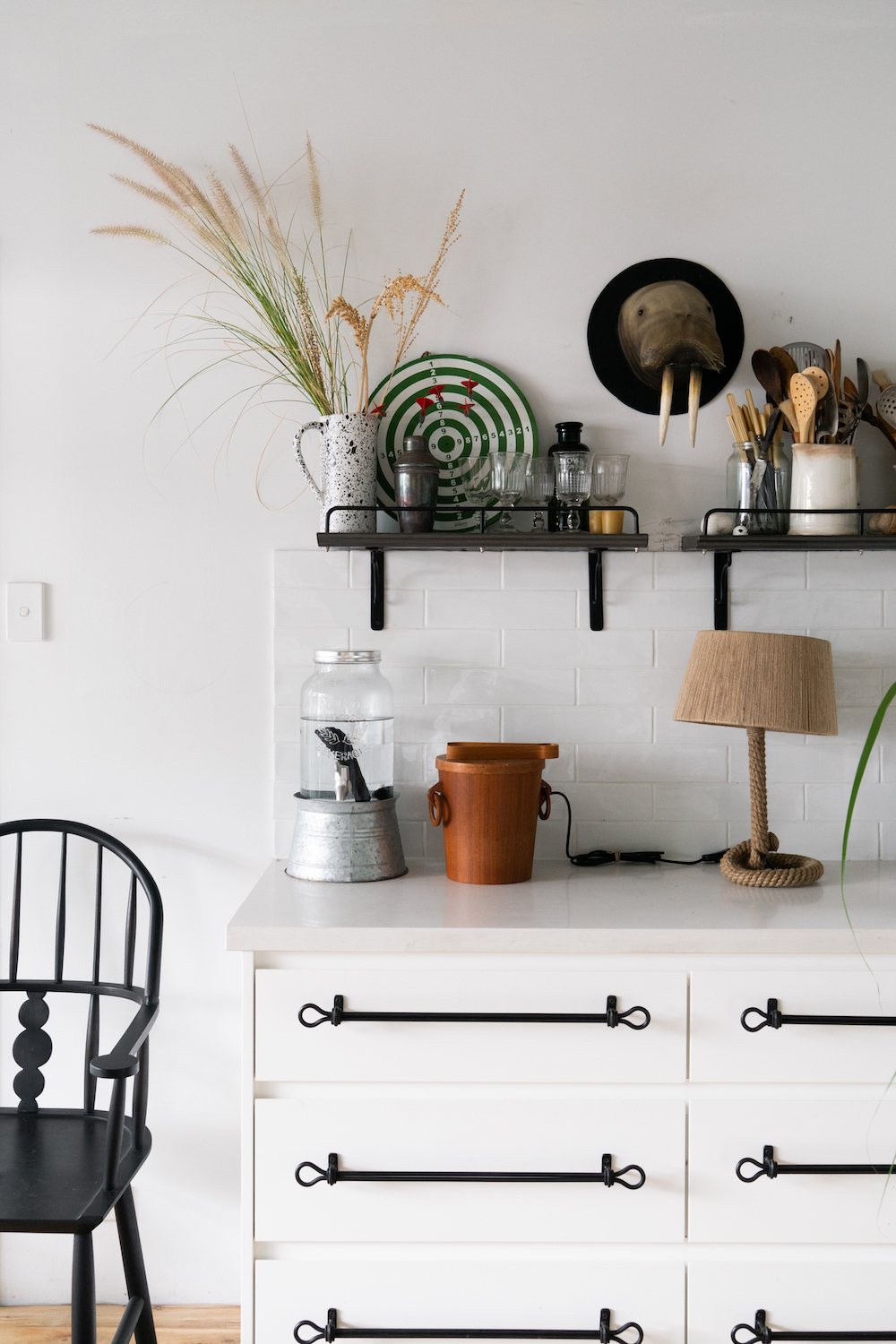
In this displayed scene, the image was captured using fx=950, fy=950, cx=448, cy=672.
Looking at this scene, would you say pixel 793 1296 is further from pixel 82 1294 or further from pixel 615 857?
pixel 82 1294

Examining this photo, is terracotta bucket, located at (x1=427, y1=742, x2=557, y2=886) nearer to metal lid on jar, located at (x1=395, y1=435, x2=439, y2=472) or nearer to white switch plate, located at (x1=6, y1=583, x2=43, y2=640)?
metal lid on jar, located at (x1=395, y1=435, x2=439, y2=472)

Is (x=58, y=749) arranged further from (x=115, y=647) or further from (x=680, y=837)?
(x=680, y=837)

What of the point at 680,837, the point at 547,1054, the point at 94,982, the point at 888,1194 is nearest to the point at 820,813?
the point at 680,837

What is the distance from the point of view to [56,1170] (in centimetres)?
151

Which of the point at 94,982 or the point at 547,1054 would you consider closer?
the point at 547,1054

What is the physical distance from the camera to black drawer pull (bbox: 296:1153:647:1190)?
137 centimetres

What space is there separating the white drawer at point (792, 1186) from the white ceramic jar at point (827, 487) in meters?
0.97

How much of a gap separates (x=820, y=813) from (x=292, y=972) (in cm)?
111

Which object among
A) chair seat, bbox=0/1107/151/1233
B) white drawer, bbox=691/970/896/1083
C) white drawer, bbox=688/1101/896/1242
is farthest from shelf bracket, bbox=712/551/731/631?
chair seat, bbox=0/1107/151/1233

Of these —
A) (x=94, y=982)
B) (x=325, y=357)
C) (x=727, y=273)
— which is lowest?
(x=94, y=982)

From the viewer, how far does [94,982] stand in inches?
69.0

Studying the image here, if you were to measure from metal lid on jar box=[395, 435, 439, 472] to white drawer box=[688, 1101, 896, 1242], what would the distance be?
45.7 inches

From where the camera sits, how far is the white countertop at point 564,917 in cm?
139

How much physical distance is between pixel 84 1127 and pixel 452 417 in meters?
1.47
